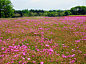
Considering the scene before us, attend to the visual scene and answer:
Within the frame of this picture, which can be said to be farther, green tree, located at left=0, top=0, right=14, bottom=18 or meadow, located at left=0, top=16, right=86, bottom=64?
green tree, located at left=0, top=0, right=14, bottom=18

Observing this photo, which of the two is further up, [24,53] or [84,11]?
[84,11]

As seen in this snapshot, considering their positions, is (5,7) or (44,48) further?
(5,7)

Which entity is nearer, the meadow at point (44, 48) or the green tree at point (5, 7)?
the meadow at point (44, 48)

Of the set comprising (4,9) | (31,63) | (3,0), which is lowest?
(31,63)

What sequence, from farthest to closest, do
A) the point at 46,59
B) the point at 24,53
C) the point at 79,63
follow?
the point at 24,53
the point at 46,59
the point at 79,63

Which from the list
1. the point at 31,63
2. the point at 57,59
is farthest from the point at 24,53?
the point at 57,59

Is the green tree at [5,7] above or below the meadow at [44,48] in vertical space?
above

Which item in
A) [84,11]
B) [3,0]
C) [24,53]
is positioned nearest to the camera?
[24,53]

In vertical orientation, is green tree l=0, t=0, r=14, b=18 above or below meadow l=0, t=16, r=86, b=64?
above

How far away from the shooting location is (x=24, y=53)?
3.50 meters

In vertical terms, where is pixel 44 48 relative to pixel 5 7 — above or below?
below

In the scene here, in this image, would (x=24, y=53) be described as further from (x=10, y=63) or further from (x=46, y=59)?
(x=46, y=59)

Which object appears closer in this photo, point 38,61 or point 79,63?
point 79,63

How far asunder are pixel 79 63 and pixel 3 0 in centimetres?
6330
